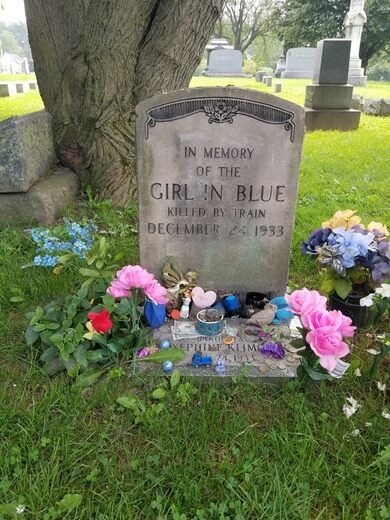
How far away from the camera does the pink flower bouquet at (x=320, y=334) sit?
1.95 metres

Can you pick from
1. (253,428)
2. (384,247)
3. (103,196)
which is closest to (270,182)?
(384,247)

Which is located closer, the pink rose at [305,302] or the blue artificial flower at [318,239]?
the pink rose at [305,302]

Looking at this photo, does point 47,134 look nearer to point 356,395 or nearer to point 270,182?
point 270,182

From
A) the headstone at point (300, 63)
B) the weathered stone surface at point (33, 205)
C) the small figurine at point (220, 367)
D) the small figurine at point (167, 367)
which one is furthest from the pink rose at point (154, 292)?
the headstone at point (300, 63)

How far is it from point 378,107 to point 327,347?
11.3 meters

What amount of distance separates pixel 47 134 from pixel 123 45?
41.4 inches

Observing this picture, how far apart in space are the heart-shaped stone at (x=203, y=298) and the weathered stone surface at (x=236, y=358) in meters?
0.21

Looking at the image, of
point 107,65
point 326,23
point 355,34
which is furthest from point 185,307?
point 326,23

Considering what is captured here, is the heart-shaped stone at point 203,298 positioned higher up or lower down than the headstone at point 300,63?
lower down

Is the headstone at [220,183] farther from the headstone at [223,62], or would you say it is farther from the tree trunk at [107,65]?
the headstone at [223,62]

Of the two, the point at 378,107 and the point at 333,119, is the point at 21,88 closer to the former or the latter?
the point at 333,119

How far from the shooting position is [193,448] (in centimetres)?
187

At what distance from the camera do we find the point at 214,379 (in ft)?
7.27

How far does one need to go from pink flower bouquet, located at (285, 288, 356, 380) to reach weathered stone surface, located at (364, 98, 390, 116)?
36.2 ft
